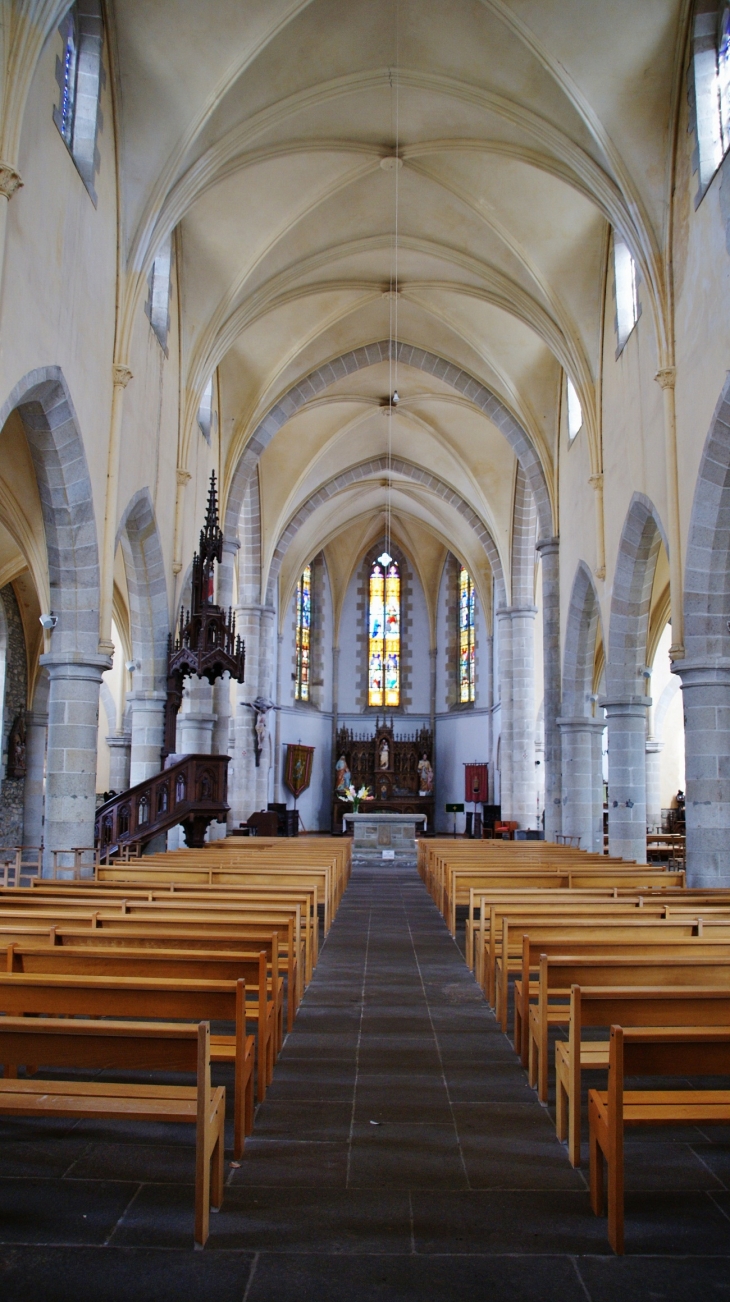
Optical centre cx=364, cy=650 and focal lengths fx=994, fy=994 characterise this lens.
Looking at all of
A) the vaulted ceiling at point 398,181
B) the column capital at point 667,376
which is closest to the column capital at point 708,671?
the column capital at point 667,376

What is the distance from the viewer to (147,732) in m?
16.2

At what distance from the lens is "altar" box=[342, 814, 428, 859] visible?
71.1 ft

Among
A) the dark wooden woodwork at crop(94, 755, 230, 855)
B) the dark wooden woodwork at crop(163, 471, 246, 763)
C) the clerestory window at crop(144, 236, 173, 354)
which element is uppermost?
the clerestory window at crop(144, 236, 173, 354)

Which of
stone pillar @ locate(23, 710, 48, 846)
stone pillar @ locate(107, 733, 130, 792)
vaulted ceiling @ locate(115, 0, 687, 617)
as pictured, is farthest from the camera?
stone pillar @ locate(107, 733, 130, 792)

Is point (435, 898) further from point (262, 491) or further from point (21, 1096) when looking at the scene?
point (262, 491)

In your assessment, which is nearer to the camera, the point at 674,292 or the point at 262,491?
the point at 674,292

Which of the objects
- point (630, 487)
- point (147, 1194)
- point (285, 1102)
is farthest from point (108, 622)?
point (147, 1194)

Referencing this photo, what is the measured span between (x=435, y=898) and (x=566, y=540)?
8608 millimetres

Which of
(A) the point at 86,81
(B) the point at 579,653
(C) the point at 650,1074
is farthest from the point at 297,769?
(C) the point at 650,1074

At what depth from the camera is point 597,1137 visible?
11.7ft

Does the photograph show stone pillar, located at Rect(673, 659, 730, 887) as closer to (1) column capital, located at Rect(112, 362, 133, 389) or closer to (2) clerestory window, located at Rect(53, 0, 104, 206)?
(1) column capital, located at Rect(112, 362, 133, 389)

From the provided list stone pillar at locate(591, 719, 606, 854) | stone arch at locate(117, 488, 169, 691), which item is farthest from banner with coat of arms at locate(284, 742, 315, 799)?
stone arch at locate(117, 488, 169, 691)

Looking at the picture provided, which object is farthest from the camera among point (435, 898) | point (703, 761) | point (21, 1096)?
point (435, 898)

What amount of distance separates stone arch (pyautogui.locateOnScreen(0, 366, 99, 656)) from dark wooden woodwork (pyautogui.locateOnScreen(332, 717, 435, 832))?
21829 mm
